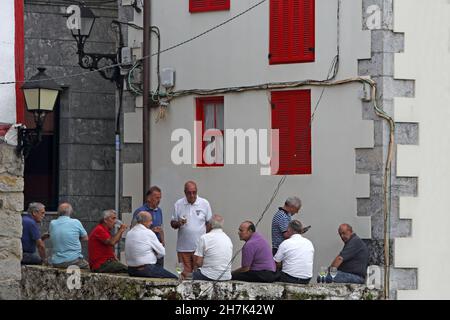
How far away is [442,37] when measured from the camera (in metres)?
20.1

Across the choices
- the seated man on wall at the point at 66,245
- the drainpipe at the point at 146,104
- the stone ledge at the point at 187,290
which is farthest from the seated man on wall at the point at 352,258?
the drainpipe at the point at 146,104

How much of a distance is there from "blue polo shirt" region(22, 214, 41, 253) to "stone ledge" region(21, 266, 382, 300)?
1.45 m

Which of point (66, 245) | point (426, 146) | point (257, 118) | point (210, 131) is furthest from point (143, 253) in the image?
point (426, 146)

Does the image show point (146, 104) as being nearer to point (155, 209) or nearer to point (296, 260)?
point (155, 209)

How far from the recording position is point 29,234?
19750mm

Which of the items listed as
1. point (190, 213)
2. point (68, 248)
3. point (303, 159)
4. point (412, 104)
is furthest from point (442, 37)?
point (68, 248)

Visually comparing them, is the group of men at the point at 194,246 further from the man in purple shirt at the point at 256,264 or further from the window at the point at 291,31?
the window at the point at 291,31

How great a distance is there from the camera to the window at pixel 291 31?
2055 centimetres

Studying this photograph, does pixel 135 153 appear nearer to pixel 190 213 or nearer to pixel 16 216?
pixel 190 213

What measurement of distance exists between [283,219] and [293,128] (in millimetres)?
1399

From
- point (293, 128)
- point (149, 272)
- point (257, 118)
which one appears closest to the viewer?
point (149, 272)

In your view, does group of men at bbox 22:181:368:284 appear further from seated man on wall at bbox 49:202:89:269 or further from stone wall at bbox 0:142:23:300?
stone wall at bbox 0:142:23:300

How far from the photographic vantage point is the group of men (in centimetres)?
1811

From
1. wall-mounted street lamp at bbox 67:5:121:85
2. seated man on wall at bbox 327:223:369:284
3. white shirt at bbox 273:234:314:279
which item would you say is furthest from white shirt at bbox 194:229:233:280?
wall-mounted street lamp at bbox 67:5:121:85
